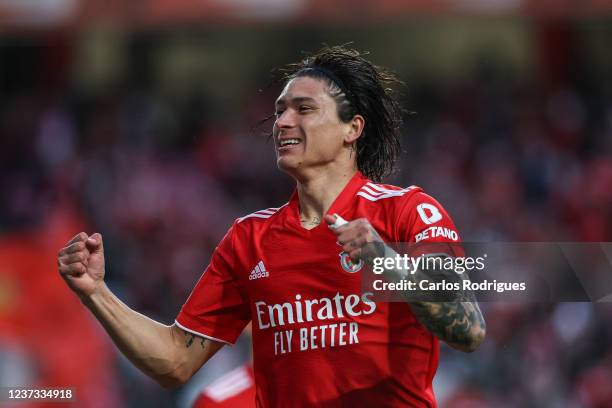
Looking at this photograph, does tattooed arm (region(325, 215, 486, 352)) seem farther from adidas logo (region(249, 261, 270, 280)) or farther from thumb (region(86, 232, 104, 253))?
thumb (region(86, 232, 104, 253))

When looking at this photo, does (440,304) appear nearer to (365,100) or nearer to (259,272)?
(259,272)

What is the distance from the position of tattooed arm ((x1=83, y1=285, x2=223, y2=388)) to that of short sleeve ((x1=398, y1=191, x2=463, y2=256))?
1.00 meters

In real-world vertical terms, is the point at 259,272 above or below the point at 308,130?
below

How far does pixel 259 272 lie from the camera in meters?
4.23

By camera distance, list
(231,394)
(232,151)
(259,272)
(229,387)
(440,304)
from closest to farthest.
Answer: (440,304), (259,272), (231,394), (229,387), (232,151)

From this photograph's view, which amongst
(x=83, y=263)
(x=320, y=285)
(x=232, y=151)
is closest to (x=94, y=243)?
(x=83, y=263)

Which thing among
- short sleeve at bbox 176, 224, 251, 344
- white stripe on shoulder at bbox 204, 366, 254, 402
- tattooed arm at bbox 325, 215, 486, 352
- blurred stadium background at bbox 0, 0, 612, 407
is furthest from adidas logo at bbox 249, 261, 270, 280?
blurred stadium background at bbox 0, 0, 612, 407

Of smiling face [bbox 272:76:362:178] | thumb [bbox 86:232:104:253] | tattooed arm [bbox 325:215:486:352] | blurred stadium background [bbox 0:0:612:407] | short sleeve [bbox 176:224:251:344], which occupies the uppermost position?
blurred stadium background [bbox 0:0:612:407]

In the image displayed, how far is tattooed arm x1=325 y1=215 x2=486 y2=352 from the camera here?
3.52m

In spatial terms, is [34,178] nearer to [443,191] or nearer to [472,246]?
[443,191]

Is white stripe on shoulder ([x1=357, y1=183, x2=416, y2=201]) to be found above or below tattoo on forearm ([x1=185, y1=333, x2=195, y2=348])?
above

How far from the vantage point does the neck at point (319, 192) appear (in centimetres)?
429

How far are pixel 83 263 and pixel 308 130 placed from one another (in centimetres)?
98

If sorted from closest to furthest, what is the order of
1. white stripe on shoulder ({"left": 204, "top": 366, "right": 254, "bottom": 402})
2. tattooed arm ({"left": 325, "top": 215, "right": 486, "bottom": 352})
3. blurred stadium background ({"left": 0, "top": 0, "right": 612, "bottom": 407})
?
tattooed arm ({"left": 325, "top": 215, "right": 486, "bottom": 352}) → white stripe on shoulder ({"left": 204, "top": 366, "right": 254, "bottom": 402}) → blurred stadium background ({"left": 0, "top": 0, "right": 612, "bottom": 407})
